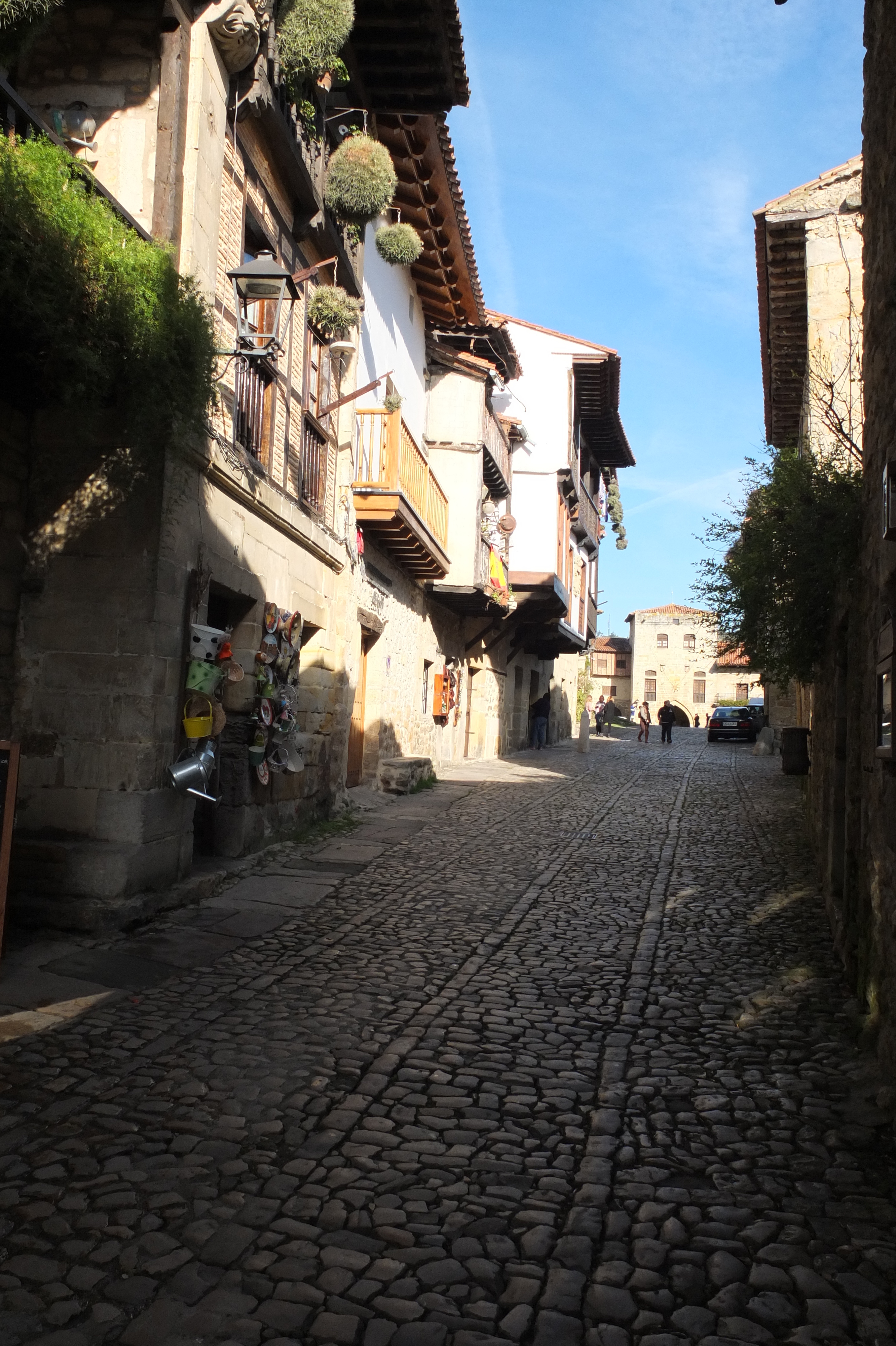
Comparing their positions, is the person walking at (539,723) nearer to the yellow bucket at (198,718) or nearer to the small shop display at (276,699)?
the small shop display at (276,699)

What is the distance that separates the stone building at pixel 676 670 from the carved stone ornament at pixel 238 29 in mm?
57426

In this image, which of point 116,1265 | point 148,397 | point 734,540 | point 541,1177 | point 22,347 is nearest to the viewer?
point 116,1265

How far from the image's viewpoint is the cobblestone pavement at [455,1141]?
278 cm

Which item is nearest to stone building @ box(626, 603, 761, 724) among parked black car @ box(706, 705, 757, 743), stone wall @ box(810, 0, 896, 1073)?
parked black car @ box(706, 705, 757, 743)

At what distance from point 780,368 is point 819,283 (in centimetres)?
195

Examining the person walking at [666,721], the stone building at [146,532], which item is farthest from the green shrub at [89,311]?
the person walking at [666,721]

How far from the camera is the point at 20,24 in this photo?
164 inches

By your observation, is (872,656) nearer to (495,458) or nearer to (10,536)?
(10,536)

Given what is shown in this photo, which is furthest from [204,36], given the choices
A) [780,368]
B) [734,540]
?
[780,368]

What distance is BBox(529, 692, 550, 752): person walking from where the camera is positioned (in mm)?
26938

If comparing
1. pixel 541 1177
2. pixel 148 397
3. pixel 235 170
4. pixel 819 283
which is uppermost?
pixel 819 283

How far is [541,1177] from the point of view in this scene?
11.7 ft

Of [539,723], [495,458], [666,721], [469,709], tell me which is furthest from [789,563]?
[666,721]

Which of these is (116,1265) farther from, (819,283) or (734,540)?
(819,283)
